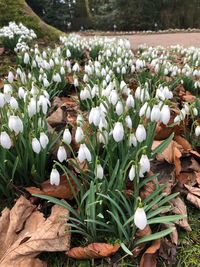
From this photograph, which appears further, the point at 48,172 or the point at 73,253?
the point at 48,172

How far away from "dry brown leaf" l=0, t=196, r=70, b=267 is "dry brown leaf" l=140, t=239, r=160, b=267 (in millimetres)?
358

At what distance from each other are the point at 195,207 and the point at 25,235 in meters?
0.97

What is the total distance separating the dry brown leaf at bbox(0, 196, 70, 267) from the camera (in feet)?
5.86

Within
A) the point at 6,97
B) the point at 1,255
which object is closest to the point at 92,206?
the point at 1,255

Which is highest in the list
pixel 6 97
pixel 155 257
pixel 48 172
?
pixel 6 97

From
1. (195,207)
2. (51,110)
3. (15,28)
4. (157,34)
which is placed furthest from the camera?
(157,34)

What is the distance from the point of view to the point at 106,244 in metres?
1.80

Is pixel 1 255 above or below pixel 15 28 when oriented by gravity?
below

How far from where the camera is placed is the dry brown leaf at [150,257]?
1770 millimetres

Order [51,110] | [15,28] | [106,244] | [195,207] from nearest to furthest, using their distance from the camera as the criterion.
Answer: [106,244] → [195,207] → [51,110] → [15,28]

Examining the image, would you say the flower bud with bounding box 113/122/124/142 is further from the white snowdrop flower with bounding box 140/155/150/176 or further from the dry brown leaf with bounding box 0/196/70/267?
the dry brown leaf with bounding box 0/196/70/267

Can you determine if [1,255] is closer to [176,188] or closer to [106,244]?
[106,244]

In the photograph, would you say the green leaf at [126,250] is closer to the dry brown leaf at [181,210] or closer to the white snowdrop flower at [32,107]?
the dry brown leaf at [181,210]

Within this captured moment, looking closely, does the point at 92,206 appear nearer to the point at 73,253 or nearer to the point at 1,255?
the point at 73,253
